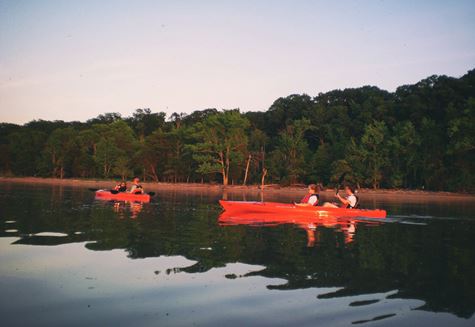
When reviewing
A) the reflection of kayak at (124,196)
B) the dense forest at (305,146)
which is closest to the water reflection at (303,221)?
the reflection of kayak at (124,196)

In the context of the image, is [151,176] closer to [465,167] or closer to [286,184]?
[286,184]

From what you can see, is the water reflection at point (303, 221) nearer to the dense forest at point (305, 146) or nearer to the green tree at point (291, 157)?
the dense forest at point (305, 146)

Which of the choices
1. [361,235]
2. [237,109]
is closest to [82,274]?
[361,235]

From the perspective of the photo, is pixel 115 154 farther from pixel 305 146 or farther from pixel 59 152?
pixel 305 146

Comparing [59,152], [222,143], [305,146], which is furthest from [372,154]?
[59,152]

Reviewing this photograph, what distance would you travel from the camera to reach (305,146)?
6006cm

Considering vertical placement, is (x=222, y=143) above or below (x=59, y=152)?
above

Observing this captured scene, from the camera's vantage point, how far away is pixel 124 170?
70062 mm

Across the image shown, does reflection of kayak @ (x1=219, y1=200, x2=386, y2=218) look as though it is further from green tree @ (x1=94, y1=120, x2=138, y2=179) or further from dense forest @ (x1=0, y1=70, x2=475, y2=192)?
green tree @ (x1=94, y1=120, x2=138, y2=179)

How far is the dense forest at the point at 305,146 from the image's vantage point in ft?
170

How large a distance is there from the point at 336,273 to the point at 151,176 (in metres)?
63.2

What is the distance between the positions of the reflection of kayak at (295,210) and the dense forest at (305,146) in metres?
33.0

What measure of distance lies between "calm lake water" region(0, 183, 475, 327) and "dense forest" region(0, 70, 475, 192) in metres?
39.7

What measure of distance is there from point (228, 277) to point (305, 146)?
53.0 m
